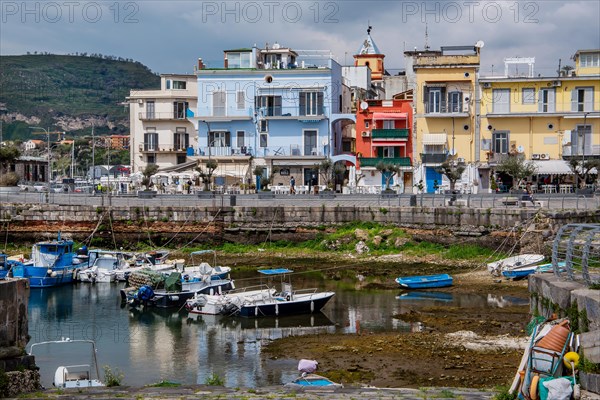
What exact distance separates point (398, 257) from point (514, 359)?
25.0 m

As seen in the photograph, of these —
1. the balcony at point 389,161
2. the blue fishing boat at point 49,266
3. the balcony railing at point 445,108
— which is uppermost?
the balcony railing at point 445,108

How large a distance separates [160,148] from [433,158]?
27349mm

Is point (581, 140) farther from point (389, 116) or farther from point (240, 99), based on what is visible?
point (240, 99)

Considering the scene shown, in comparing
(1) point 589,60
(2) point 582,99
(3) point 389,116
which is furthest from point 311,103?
(1) point 589,60

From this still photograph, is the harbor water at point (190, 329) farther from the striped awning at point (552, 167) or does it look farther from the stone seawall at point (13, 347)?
the striped awning at point (552, 167)

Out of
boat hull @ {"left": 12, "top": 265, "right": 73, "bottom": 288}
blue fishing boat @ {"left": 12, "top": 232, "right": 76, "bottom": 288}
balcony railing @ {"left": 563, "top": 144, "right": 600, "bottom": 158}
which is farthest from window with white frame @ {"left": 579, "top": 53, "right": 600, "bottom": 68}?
boat hull @ {"left": 12, "top": 265, "right": 73, "bottom": 288}

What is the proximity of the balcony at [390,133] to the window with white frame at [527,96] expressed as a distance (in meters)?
9.93

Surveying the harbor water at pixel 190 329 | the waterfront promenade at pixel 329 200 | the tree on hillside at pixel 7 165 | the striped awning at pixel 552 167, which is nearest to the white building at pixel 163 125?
the tree on hillside at pixel 7 165

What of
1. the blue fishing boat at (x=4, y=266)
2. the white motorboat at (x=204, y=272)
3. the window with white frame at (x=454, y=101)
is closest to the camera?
the white motorboat at (x=204, y=272)

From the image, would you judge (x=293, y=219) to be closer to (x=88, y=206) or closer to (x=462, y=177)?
(x=88, y=206)

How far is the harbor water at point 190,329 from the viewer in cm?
2703

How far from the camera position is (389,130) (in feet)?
240

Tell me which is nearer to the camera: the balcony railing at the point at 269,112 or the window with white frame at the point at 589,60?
the window with white frame at the point at 589,60

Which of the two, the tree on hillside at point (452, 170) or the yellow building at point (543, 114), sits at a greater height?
the yellow building at point (543, 114)
